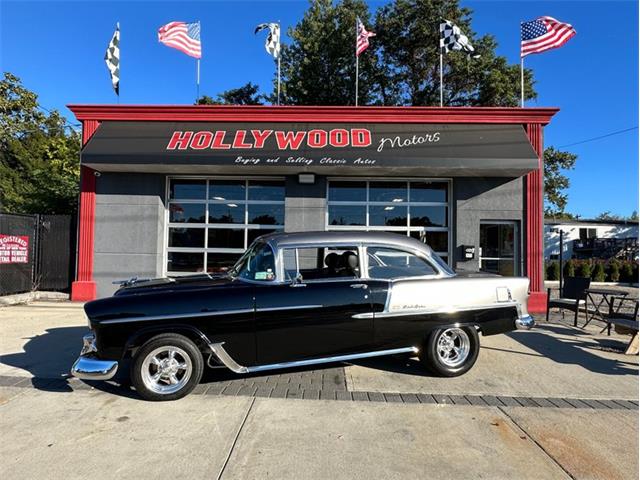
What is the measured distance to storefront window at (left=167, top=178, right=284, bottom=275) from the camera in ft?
35.4

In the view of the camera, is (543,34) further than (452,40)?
No

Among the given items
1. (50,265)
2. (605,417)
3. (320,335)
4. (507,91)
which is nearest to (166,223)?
(50,265)

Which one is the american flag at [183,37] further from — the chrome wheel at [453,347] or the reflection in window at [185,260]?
the chrome wheel at [453,347]

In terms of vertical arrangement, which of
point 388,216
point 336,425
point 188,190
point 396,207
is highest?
point 188,190

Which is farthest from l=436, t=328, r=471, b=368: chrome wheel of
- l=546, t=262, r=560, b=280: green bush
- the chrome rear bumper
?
l=546, t=262, r=560, b=280: green bush

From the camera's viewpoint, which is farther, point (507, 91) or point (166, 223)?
point (507, 91)

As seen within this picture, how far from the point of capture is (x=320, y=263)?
5176 millimetres

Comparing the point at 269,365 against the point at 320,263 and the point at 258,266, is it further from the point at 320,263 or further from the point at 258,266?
the point at 320,263

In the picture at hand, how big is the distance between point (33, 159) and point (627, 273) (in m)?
35.7

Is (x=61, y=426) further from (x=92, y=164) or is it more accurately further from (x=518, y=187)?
(x=518, y=187)

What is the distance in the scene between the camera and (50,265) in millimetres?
10812

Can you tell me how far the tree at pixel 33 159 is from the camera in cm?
1467

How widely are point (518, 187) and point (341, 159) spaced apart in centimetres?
466

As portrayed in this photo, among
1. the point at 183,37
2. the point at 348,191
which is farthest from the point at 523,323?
the point at 183,37
